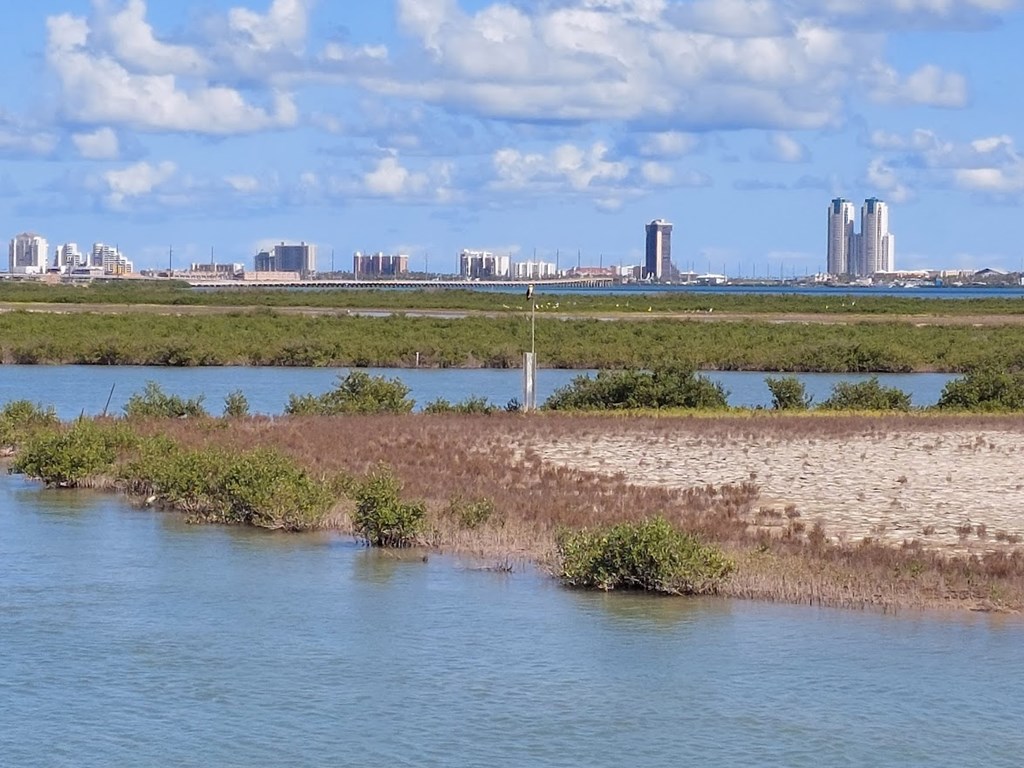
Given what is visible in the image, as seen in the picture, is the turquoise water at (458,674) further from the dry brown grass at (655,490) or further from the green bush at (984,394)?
the green bush at (984,394)

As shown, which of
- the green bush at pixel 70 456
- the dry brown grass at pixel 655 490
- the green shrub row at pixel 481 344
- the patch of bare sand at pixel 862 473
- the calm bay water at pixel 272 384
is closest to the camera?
the dry brown grass at pixel 655 490

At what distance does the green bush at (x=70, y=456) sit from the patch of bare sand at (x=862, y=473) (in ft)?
24.7

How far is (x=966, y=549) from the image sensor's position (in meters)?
20.9

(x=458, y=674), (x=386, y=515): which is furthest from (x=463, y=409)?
(x=458, y=674)

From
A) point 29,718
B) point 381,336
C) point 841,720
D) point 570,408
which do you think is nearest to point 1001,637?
point 841,720

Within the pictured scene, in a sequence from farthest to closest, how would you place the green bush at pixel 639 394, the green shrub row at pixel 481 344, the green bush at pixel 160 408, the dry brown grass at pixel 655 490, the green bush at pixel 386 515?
the green shrub row at pixel 481 344
the green bush at pixel 639 394
the green bush at pixel 160 408
the green bush at pixel 386 515
the dry brown grass at pixel 655 490

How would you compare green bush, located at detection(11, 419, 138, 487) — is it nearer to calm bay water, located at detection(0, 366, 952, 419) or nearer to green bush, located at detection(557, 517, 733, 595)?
green bush, located at detection(557, 517, 733, 595)

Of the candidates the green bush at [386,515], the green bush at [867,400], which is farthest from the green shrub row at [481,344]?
the green bush at [386,515]

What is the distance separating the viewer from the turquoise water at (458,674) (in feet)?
46.2

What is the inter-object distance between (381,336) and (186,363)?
552 inches

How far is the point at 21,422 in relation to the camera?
34094 millimetres

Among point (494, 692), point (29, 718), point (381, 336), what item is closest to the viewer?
point (29, 718)

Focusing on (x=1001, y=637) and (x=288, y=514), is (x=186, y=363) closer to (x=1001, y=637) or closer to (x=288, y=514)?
(x=288, y=514)

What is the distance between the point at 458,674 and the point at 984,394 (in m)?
31.0
